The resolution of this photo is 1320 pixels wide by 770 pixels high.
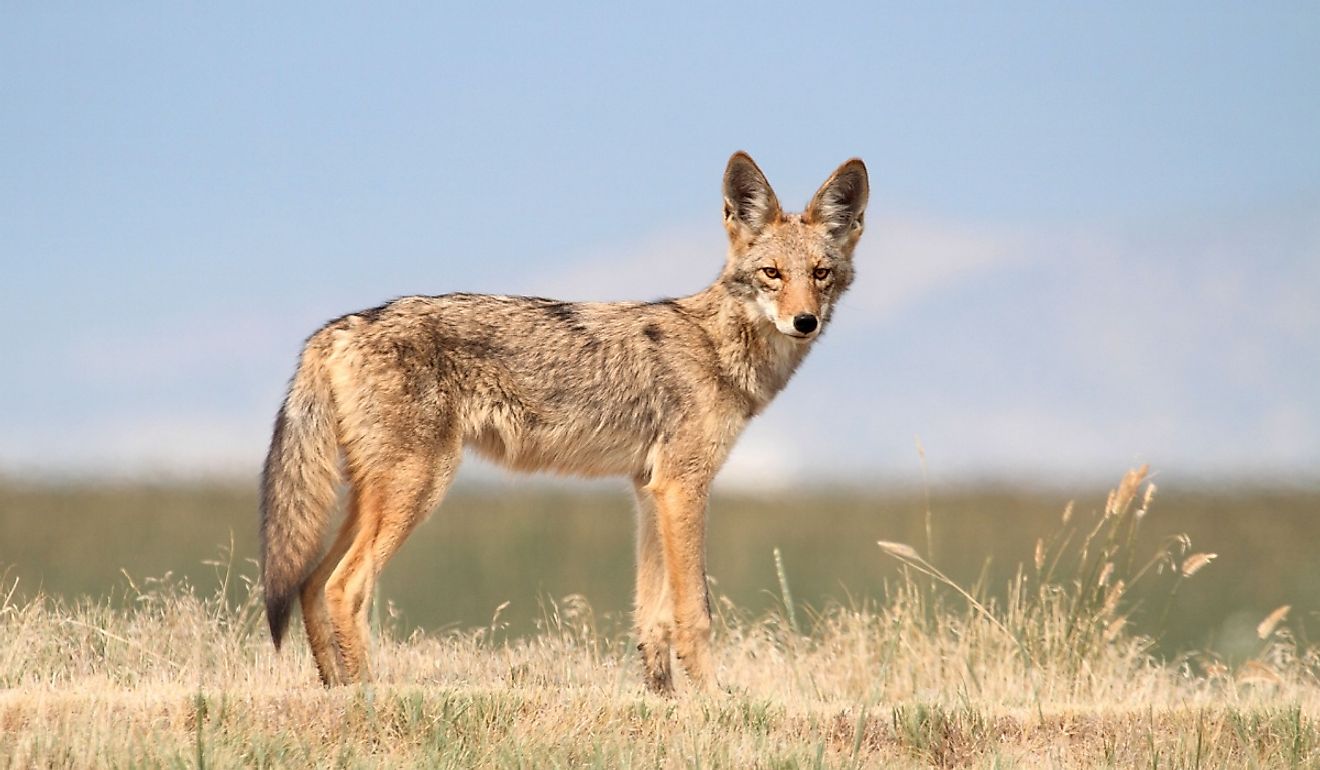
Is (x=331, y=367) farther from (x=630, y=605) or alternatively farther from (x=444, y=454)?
(x=630, y=605)

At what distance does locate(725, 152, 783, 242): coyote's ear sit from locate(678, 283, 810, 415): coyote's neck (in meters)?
0.35

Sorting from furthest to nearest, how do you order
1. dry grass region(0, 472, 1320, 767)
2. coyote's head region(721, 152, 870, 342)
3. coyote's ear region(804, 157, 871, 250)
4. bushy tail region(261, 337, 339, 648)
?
1. coyote's ear region(804, 157, 871, 250)
2. coyote's head region(721, 152, 870, 342)
3. bushy tail region(261, 337, 339, 648)
4. dry grass region(0, 472, 1320, 767)

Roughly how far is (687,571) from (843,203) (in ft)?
6.99

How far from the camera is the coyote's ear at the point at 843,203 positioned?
24.5 feet

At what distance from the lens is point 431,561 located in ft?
54.9

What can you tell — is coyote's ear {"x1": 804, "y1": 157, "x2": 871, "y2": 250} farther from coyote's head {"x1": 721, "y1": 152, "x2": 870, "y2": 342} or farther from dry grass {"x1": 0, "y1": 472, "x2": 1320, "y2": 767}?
dry grass {"x1": 0, "y1": 472, "x2": 1320, "y2": 767}

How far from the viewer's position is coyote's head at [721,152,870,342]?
7082 millimetres

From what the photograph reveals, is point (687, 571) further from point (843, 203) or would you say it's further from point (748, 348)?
point (843, 203)

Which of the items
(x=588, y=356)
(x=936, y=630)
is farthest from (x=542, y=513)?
(x=588, y=356)

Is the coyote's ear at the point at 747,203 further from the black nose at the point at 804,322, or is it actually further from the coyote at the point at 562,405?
the black nose at the point at 804,322

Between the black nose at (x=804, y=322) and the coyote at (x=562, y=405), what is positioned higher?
the black nose at (x=804, y=322)

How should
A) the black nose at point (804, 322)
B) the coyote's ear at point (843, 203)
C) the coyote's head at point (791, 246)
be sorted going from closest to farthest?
the black nose at point (804, 322) → the coyote's head at point (791, 246) → the coyote's ear at point (843, 203)

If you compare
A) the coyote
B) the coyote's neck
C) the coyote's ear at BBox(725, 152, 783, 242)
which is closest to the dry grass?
the coyote

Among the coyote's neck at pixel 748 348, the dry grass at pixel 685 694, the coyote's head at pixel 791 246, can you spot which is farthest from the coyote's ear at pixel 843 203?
the dry grass at pixel 685 694
